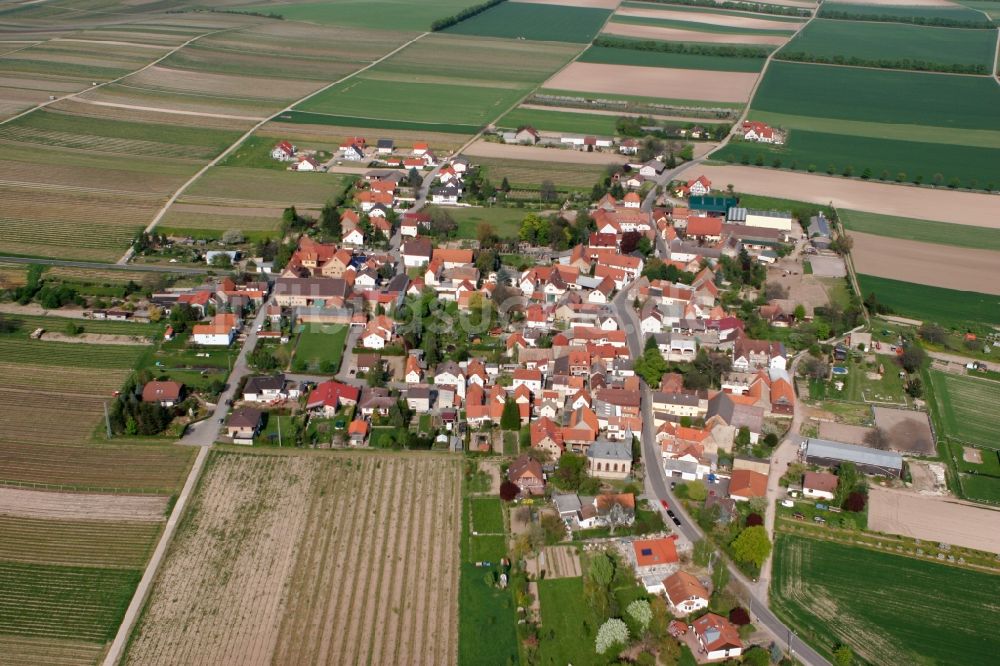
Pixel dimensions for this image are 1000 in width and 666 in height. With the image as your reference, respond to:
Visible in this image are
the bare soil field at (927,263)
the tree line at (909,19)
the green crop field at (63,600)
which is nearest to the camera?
the green crop field at (63,600)

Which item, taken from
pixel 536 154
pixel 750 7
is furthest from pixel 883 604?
pixel 750 7

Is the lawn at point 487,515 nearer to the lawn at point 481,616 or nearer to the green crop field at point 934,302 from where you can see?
the lawn at point 481,616

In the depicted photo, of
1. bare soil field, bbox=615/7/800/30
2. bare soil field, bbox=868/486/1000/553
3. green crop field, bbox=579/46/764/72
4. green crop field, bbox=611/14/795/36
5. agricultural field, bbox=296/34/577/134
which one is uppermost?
bare soil field, bbox=615/7/800/30

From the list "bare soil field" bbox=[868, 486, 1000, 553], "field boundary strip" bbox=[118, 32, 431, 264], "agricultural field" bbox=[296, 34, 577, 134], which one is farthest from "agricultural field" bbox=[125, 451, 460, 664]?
"agricultural field" bbox=[296, 34, 577, 134]

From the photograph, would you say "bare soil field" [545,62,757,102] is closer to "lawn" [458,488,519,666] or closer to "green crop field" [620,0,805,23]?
"green crop field" [620,0,805,23]

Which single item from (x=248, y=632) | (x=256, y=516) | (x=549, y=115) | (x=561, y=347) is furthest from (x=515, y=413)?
(x=549, y=115)

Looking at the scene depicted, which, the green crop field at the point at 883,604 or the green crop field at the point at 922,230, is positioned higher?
the green crop field at the point at 922,230

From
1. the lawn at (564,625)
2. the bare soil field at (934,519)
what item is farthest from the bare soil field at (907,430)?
the lawn at (564,625)
